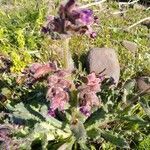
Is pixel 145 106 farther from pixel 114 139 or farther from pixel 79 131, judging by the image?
pixel 79 131

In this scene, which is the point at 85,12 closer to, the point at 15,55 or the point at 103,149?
the point at 103,149

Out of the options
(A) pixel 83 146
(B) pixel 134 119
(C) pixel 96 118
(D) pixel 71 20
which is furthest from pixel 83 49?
(D) pixel 71 20

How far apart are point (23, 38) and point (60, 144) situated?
1.58m

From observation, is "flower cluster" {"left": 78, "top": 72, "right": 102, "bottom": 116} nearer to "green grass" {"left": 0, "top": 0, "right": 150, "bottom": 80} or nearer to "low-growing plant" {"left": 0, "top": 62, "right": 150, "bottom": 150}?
"low-growing plant" {"left": 0, "top": 62, "right": 150, "bottom": 150}

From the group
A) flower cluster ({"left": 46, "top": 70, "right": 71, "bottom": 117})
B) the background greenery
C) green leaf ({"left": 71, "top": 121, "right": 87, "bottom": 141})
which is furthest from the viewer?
the background greenery

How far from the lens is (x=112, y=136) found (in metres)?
3.70

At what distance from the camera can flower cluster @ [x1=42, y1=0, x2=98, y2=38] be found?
279 cm

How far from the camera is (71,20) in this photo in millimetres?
2812

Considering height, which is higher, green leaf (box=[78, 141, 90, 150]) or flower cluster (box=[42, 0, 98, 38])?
flower cluster (box=[42, 0, 98, 38])

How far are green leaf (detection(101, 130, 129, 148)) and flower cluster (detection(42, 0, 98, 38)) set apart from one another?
110cm

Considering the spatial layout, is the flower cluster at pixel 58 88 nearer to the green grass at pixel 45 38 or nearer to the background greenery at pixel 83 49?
the background greenery at pixel 83 49

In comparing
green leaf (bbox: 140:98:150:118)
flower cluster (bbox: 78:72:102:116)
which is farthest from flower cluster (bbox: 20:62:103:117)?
green leaf (bbox: 140:98:150:118)

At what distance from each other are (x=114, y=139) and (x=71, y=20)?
4.13ft

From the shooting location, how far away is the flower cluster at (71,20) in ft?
9.16
